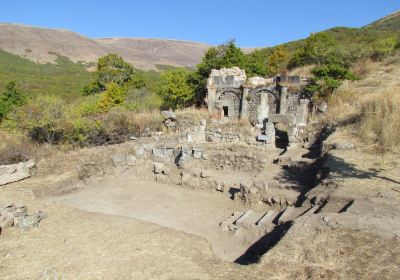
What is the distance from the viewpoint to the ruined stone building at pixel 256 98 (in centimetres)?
1672

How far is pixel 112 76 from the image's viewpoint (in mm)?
33844

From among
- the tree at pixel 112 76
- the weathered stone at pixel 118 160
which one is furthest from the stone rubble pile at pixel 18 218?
the tree at pixel 112 76

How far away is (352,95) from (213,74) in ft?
25.3

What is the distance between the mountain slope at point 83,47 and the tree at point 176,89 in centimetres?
5163

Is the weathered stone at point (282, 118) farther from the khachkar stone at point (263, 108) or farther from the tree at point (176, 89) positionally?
the tree at point (176, 89)

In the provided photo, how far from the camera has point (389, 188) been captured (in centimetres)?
710

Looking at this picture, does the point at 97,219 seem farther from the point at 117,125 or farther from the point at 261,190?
the point at 117,125

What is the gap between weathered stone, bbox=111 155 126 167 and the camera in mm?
12180

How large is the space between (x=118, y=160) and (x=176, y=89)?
9561mm

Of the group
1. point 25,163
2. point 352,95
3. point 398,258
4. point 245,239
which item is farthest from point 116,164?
point 352,95

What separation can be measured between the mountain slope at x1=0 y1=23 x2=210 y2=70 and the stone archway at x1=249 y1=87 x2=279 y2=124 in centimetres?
5605

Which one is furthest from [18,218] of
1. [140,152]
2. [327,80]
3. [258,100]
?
[327,80]

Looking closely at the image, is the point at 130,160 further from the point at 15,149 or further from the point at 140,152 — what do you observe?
the point at 15,149

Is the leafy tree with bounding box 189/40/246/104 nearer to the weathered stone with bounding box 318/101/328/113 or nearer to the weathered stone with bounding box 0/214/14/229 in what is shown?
the weathered stone with bounding box 318/101/328/113
